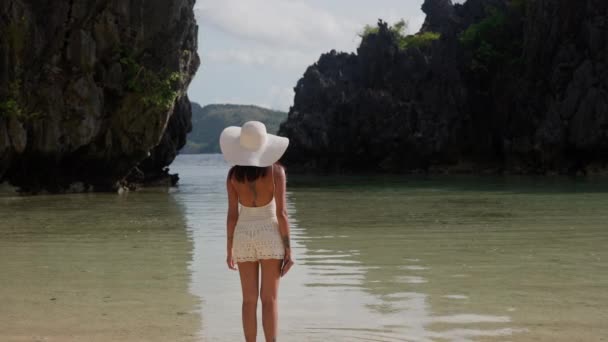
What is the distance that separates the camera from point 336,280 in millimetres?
9289

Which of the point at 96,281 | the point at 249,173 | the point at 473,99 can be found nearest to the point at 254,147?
the point at 249,173

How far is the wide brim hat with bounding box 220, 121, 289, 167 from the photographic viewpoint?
5.45 metres

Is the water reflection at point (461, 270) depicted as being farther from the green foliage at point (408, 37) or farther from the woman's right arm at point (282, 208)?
the green foliage at point (408, 37)

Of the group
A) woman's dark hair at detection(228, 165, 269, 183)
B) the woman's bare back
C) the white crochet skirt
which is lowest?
the white crochet skirt

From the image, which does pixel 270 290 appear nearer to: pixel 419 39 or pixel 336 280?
pixel 336 280

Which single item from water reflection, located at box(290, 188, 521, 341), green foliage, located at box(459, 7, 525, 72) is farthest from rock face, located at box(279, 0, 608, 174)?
water reflection, located at box(290, 188, 521, 341)

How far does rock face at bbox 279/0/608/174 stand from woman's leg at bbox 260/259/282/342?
48.8 metres

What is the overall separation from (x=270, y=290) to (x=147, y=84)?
29225mm

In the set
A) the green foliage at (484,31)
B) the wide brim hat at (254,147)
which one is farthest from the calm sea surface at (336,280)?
the green foliage at (484,31)

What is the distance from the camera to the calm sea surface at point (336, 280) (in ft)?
22.1

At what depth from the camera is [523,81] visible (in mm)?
60906

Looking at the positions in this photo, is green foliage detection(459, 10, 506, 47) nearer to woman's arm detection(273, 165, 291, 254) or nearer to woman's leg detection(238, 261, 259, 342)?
woman's arm detection(273, 165, 291, 254)

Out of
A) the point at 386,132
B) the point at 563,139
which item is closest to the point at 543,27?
the point at 563,139

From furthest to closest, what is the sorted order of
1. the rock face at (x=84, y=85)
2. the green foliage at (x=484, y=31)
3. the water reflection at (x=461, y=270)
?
the green foliage at (x=484, y=31)
the rock face at (x=84, y=85)
the water reflection at (x=461, y=270)
